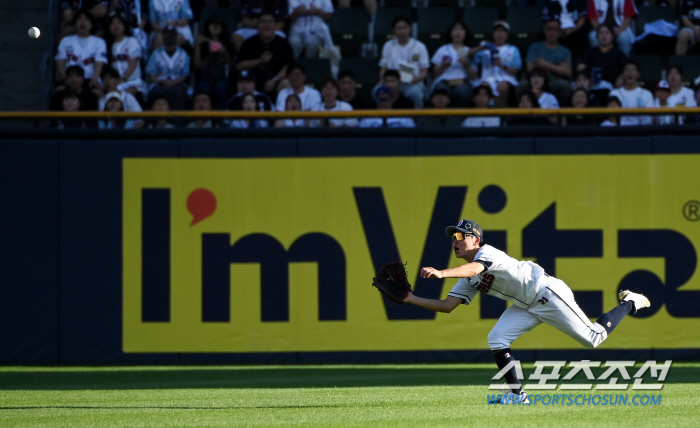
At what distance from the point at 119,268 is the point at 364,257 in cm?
331

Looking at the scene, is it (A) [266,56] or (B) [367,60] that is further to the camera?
(B) [367,60]

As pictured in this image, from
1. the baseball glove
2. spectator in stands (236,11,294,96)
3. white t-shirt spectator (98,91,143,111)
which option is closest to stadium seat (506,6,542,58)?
spectator in stands (236,11,294,96)

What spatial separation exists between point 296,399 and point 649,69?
8.69 meters

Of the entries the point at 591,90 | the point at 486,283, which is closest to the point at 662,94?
the point at 591,90

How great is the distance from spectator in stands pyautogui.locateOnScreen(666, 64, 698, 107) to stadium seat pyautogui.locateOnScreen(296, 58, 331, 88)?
509 centimetres

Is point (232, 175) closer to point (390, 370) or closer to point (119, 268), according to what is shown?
point (119, 268)

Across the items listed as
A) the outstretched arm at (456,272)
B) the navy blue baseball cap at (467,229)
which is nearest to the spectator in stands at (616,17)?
the navy blue baseball cap at (467,229)

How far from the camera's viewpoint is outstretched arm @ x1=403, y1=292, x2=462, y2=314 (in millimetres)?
7684

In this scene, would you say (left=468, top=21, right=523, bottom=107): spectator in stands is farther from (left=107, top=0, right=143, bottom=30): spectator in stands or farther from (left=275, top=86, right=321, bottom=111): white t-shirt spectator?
(left=107, top=0, right=143, bottom=30): spectator in stands

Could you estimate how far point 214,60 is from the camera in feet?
45.5

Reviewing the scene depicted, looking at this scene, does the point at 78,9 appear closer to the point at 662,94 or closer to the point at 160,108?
the point at 160,108

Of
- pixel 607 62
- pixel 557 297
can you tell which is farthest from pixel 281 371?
pixel 607 62

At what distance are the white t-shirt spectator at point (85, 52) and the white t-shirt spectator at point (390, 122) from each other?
421cm

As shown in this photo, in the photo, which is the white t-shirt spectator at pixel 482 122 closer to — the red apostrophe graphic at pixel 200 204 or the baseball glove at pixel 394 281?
the red apostrophe graphic at pixel 200 204
